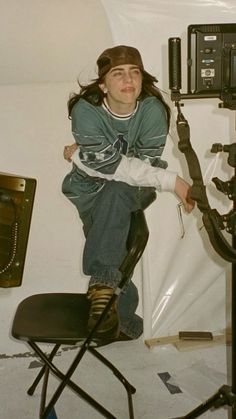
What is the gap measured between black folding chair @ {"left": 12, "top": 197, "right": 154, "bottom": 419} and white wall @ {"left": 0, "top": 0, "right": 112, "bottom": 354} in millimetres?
570

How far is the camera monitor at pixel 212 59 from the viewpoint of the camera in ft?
4.05

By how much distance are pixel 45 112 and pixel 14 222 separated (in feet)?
2.44

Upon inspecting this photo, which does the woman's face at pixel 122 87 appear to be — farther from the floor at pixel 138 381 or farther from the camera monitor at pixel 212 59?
the floor at pixel 138 381

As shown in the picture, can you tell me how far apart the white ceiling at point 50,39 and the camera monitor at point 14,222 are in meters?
0.70

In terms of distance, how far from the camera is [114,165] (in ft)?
5.24

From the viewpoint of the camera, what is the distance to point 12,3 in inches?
75.5

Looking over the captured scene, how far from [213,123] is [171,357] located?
41.7 inches

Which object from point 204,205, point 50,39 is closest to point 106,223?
point 204,205

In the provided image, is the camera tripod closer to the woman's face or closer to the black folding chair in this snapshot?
the black folding chair

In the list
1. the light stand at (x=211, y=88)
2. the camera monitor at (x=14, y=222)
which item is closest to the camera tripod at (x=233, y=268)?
the light stand at (x=211, y=88)

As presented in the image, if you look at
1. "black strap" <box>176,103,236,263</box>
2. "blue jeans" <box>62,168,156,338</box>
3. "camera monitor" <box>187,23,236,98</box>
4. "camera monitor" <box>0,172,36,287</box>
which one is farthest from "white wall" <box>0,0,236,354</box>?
"black strap" <box>176,103,236,263</box>

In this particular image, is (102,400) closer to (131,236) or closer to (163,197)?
(131,236)

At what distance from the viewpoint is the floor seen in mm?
1751

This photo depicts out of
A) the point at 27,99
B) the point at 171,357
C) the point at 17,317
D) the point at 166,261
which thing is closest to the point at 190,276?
the point at 166,261
